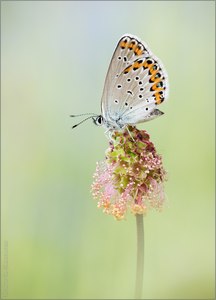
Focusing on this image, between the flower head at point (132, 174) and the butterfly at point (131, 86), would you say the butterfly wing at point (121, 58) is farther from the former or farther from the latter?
the flower head at point (132, 174)

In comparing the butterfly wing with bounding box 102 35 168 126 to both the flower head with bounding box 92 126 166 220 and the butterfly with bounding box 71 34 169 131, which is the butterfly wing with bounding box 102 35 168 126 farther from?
the flower head with bounding box 92 126 166 220

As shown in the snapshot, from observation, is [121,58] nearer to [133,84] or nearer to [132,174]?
[133,84]

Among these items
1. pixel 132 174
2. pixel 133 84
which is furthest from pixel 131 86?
pixel 132 174

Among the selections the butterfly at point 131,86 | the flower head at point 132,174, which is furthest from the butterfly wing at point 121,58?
the flower head at point 132,174

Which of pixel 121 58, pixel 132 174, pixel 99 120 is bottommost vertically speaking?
pixel 132 174

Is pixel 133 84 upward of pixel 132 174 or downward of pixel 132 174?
upward

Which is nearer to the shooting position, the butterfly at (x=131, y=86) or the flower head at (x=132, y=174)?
the flower head at (x=132, y=174)
